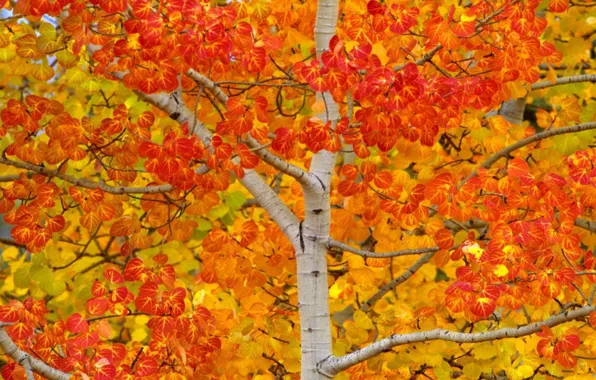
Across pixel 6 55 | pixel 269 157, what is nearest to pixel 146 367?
pixel 269 157

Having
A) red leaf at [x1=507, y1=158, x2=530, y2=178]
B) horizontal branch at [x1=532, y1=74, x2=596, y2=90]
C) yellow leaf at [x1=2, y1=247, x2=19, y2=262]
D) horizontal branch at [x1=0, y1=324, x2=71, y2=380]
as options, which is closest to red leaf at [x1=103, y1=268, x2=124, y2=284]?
horizontal branch at [x1=0, y1=324, x2=71, y2=380]

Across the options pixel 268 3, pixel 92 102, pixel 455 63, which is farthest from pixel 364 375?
pixel 92 102

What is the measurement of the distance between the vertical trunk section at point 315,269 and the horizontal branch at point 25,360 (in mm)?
1131

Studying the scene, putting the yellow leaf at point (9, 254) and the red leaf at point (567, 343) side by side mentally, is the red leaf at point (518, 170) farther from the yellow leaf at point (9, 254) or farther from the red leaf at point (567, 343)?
the yellow leaf at point (9, 254)

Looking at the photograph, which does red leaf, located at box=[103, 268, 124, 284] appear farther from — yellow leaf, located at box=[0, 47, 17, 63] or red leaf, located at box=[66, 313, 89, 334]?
yellow leaf, located at box=[0, 47, 17, 63]

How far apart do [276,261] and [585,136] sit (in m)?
2.07

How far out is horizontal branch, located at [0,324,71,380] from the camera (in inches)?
151

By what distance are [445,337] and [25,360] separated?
1.63 m

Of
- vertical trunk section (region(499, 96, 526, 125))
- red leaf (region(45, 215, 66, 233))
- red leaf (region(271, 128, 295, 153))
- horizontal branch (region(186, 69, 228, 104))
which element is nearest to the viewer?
horizontal branch (region(186, 69, 228, 104))

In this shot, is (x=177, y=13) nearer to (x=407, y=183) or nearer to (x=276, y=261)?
(x=276, y=261)

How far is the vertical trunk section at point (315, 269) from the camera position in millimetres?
4594

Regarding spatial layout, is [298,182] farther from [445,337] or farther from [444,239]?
[445,337]

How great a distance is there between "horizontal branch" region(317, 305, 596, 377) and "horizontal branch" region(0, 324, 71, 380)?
1.18m

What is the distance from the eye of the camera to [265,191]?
4.66 meters
